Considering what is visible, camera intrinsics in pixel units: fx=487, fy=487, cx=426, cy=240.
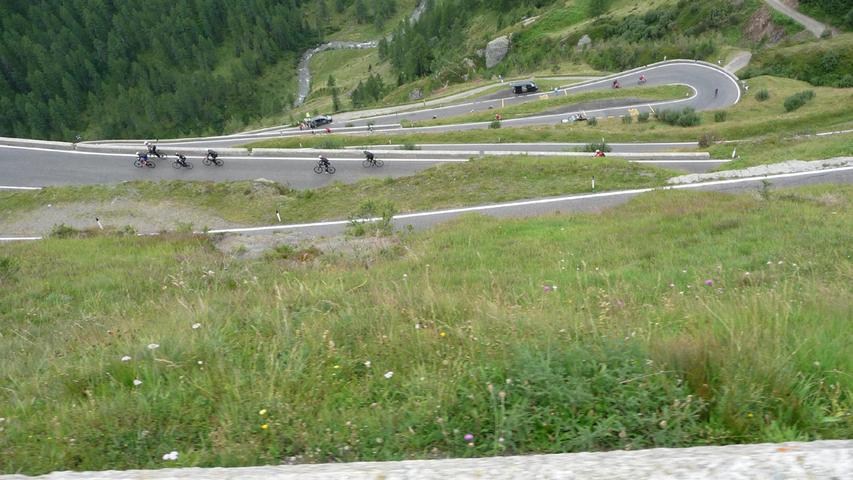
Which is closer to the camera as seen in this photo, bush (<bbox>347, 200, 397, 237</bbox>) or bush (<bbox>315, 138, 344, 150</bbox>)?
bush (<bbox>347, 200, 397, 237</bbox>)

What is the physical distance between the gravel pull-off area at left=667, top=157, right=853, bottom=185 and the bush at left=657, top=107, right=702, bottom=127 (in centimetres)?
1921

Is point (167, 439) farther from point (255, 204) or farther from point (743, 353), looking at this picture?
point (255, 204)

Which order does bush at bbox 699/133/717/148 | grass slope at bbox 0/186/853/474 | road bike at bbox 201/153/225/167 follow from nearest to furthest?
1. grass slope at bbox 0/186/853/474
2. bush at bbox 699/133/717/148
3. road bike at bbox 201/153/225/167

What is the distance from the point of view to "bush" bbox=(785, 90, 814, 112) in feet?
123

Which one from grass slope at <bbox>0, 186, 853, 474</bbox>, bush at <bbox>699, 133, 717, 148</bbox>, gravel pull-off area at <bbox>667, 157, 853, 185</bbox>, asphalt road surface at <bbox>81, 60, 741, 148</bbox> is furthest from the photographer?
asphalt road surface at <bbox>81, 60, 741, 148</bbox>

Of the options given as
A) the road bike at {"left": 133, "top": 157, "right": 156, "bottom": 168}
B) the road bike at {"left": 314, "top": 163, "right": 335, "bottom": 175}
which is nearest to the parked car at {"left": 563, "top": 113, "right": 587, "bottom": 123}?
the road bike at {"left": 314, "top": 163, "right": 335, "bottom": 175}

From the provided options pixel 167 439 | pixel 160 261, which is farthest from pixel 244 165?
pixel 167 439

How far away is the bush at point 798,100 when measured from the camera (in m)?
37.3

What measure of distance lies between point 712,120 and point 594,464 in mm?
43711

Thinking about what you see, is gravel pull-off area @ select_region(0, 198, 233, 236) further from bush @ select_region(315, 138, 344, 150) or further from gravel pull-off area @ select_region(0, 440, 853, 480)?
gravel pull-off area @ select_region(0, 440, 853, 480)

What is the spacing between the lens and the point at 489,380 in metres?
2.78

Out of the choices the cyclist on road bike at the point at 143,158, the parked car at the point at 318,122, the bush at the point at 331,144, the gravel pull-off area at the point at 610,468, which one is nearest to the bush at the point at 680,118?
the bush at the point at 331,144

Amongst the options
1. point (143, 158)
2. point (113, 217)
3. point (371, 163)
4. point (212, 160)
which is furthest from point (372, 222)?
point (143, 158)

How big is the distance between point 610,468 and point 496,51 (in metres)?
87.7
